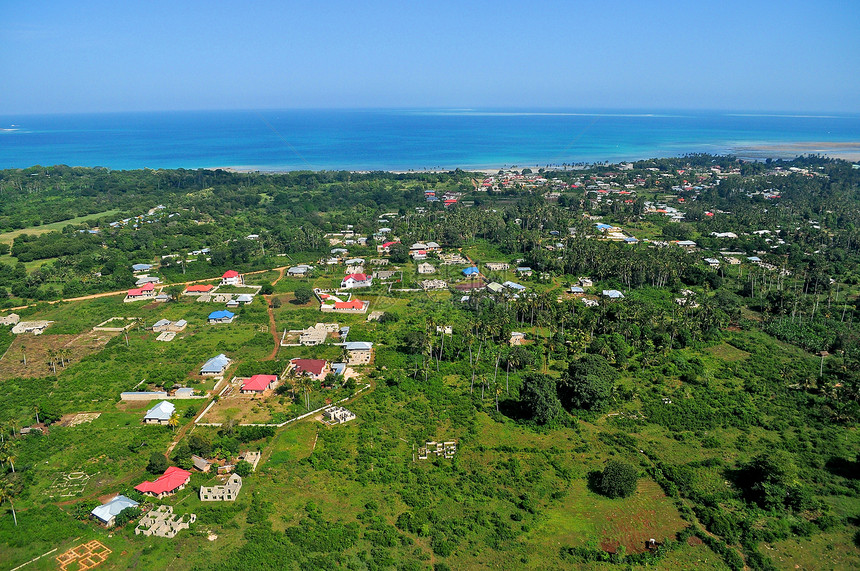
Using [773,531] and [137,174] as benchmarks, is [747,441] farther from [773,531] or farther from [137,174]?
[137,174]

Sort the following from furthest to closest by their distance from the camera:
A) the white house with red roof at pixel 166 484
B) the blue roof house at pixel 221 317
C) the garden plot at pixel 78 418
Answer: the blue roof house at pixel 221 317
the garden plot at pixel 78 418
the white house with red roof at pixel 166 484

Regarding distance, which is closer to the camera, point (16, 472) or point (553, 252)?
point (16, 472)

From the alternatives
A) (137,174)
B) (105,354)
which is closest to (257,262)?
(105,354)

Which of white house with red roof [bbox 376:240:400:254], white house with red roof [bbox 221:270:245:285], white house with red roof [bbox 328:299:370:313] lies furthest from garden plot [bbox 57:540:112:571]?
white house with red roof [bbox 376:240:400:254]

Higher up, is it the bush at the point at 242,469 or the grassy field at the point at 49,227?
the grassy field at the point at 49,227

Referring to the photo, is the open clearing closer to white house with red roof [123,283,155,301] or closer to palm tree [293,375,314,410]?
palm tree [293,375,314,410]

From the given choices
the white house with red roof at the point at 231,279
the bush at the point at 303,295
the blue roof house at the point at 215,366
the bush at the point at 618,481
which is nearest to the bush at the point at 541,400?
the bush at the point at 618,481

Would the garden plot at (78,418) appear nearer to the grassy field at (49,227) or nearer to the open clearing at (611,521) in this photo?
the open clearing at (611,521)

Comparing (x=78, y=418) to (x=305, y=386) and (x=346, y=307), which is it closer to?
(x=305, y=386)

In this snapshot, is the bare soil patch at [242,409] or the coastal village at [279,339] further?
the bare soil patch at [242,409]
